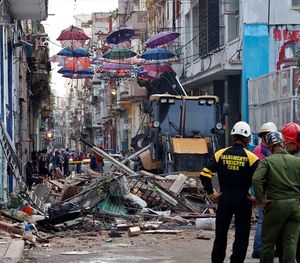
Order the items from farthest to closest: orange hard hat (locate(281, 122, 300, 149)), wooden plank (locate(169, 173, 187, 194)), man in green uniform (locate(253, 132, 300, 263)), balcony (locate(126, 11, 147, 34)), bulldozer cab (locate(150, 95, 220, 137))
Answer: balcony (locate(126, 11, 147, 34)), bulldozer cab (locate(150, 95, 220, 137)), wooden plank (locate(169, 173, 187, 194)), orange hard hat (locate(281, 122, 300, 149)), man in green uniform (locate(253, 132, 300, 263))

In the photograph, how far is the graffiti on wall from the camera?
96.1 feet

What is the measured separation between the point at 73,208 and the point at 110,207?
1085 millimetres

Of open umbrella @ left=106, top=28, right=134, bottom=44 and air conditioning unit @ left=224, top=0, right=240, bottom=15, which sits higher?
air conditioning unit @ left=224, top=0, right=240, bottom=15

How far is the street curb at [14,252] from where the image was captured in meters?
11.5

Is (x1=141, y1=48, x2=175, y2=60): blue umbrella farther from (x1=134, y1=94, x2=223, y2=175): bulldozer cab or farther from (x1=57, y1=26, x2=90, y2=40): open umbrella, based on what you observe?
(x1=134, y1=94, x2=223, y2=175): bulldozer cab

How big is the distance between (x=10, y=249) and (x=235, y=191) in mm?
4145

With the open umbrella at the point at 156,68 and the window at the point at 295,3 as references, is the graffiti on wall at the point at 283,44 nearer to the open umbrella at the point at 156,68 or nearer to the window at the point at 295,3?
the window at the point at 295,3

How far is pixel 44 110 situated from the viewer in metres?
65.1

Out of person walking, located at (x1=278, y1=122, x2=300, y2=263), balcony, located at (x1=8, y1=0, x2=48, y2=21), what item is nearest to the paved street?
person walking, located at (x1=278, y1=122, x2=300, y2=263)

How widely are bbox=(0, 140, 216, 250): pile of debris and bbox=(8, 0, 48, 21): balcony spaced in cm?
570

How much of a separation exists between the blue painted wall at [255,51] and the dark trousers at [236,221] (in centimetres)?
1933

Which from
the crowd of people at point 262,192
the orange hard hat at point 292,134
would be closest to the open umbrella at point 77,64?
the crowd of people at point 262,192

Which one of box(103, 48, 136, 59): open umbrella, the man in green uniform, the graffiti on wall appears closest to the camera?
the man in green uniform

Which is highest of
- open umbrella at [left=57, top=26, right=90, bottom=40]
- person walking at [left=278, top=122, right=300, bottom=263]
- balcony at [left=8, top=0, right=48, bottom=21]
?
open umbrella at [left=57, top=26, right=90, bottom=40]
